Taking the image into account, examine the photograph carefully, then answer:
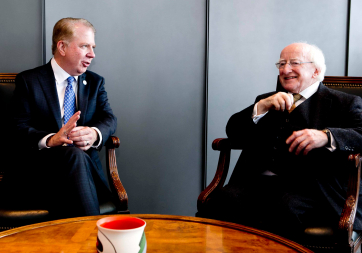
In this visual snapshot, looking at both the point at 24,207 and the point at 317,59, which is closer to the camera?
the point at 24,207

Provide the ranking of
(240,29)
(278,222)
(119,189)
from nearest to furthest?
(278,222)
(119,189)
(240,29)

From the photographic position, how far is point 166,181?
2.81 metres

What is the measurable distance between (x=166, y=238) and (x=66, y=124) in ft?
3.54

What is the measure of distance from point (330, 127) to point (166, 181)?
137cm

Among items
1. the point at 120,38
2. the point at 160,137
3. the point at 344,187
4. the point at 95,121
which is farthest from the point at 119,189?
the point at 120,38

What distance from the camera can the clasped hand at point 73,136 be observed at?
1916 mm

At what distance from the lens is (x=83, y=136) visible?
1.97 metres

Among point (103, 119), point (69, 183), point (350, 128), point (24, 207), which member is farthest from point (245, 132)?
point (24, 207)

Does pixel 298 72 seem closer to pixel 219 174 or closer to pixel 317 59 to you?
pixel 317 59

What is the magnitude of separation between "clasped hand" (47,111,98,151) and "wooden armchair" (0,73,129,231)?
131 mm

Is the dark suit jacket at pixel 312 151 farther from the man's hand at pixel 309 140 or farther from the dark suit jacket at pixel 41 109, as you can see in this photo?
the dark suit jacket at pixel 41 109

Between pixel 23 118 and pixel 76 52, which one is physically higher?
pixel 76 52

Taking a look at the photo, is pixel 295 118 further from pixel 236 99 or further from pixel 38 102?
pixel 38 102

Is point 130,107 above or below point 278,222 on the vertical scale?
above
